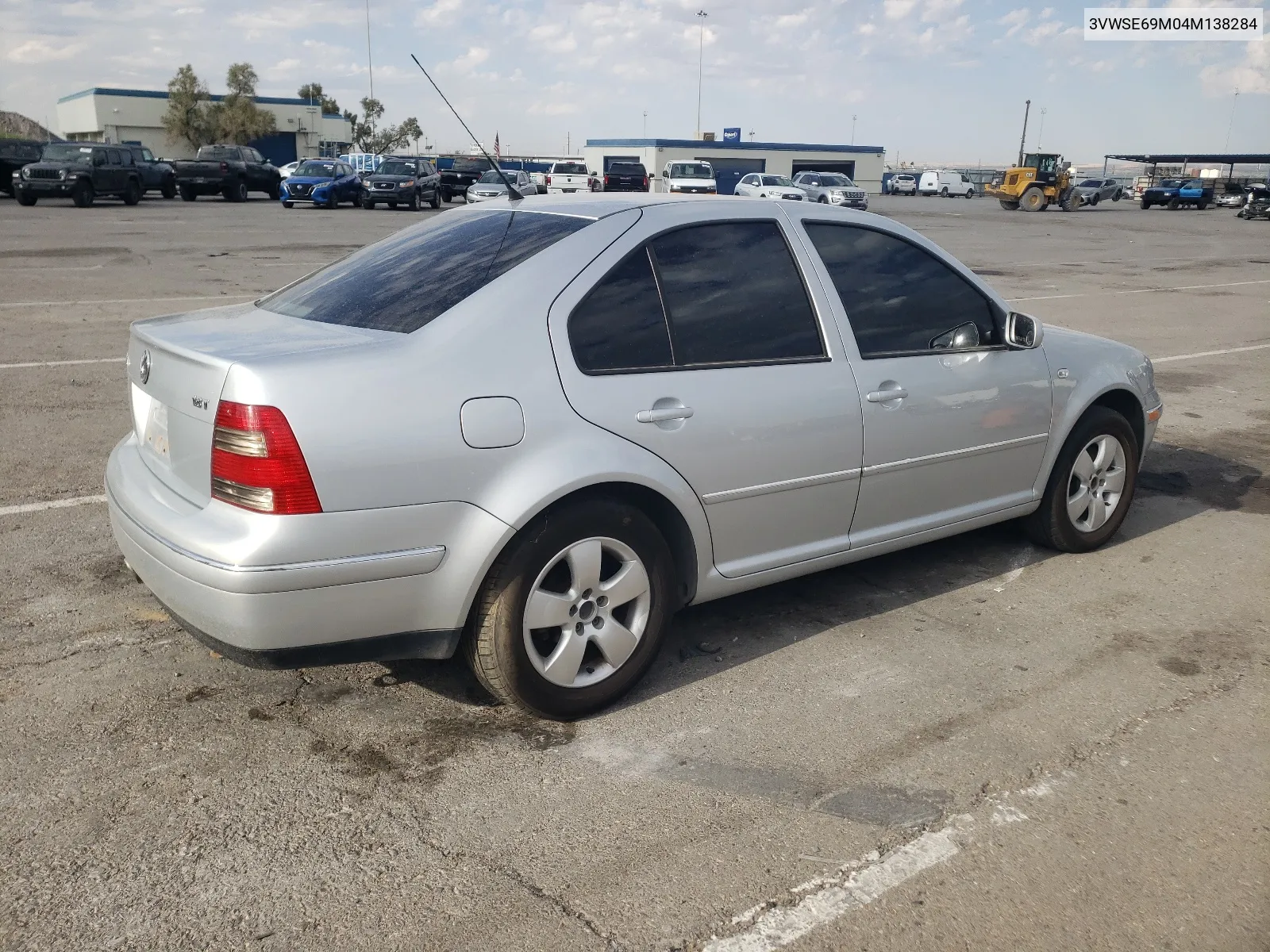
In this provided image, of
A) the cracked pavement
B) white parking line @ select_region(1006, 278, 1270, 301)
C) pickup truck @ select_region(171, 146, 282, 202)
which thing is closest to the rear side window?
the cracked pavement

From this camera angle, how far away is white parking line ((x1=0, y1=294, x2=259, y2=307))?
1166 cm

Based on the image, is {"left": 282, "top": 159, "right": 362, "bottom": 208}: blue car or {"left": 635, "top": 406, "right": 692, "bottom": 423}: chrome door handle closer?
{"left": 635, "top": 406, "right": 692, "bottom": 423}: chrome door handle

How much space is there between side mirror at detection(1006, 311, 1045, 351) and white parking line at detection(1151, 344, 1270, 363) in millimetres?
6905

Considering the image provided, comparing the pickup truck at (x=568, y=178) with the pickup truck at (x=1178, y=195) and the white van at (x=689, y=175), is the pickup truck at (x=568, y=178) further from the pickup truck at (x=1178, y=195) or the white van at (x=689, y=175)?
the pickup truck at (x=1178, y=195)

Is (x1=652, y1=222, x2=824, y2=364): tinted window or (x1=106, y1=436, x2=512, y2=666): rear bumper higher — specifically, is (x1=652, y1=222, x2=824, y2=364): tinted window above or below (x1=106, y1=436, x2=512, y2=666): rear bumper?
above

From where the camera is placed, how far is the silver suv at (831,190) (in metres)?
42.9

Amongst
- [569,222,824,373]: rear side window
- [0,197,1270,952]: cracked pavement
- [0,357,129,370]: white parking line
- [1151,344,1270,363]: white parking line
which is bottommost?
[0,197,1270,952]: cracked pavement

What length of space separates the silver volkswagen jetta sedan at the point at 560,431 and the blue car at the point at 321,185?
31.5 m

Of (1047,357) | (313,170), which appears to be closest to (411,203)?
(313,170)

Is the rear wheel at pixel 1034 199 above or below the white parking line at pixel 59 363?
above

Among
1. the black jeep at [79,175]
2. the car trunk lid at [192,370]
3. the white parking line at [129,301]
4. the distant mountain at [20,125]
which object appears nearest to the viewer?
the car trunk lid at [192,370]

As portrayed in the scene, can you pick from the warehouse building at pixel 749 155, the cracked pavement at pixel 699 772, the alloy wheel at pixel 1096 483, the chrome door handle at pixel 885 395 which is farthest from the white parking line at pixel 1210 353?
the warehouse building at pixel 749 155

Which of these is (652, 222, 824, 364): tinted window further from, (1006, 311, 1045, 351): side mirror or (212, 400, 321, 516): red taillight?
(212, 400, 321, 516): red taillight

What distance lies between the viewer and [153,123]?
7956 cm
